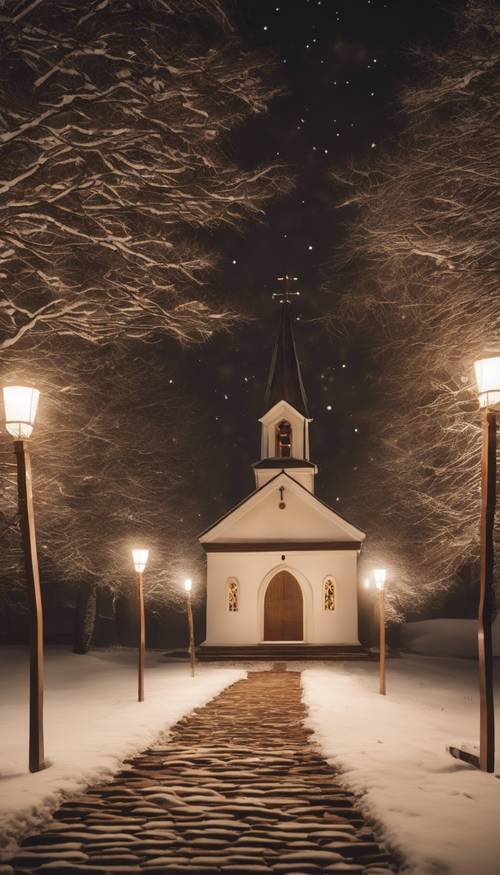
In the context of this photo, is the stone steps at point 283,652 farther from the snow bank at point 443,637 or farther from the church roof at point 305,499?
the snow bank at point 443,637

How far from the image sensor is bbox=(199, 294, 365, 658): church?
95.0ft

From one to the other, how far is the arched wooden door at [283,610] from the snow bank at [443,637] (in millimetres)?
8853

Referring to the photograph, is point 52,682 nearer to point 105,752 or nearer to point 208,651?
point 208,651

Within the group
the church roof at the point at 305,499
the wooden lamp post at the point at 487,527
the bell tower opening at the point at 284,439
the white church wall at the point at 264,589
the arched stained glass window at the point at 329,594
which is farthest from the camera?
the bell tower opening at the point at 284,439

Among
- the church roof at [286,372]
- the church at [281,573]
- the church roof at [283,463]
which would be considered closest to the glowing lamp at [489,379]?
the church at [281,573]

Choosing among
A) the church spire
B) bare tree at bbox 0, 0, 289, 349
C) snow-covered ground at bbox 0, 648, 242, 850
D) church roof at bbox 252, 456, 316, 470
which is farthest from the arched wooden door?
bare tree at bbox 0, 0, 289, 349

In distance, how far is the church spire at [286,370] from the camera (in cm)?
3431

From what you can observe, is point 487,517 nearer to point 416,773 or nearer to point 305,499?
point 416,773

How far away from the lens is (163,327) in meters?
10.7

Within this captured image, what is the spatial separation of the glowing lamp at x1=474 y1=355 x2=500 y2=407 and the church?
21964 millimetres

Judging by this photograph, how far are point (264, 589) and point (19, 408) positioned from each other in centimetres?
2270

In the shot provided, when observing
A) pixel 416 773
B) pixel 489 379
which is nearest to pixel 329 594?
pixel 416 773

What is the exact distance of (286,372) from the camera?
35031 mm

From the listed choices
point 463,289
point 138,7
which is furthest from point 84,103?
point 463,289
